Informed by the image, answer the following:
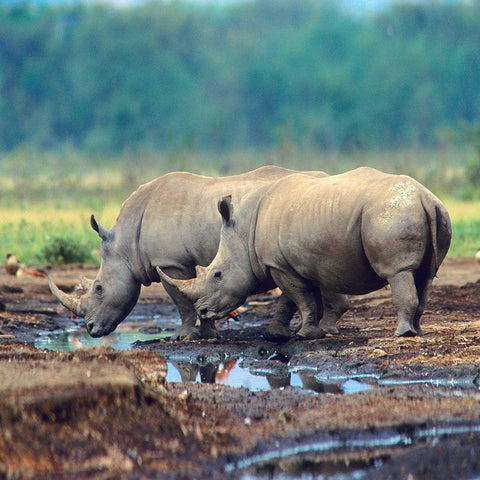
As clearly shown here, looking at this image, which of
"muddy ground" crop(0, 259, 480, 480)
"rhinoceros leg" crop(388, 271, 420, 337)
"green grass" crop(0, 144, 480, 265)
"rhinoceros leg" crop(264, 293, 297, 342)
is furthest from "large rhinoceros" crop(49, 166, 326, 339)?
"green grass" crop(0, 144, 480, 265)

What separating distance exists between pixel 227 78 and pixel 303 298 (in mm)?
47938

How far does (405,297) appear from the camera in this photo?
8188 millimetres

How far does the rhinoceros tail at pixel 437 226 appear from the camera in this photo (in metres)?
8.08

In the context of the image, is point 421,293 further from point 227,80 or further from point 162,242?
point 227,80

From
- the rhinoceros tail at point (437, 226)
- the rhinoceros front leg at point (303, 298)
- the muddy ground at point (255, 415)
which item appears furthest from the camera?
the rhinoceros front leg at point (303, 298)

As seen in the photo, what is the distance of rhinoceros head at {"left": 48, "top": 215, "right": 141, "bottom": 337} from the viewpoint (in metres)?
10.3

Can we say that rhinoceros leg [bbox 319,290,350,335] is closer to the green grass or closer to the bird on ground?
the bird on ground

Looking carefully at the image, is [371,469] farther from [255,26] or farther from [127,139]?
[255,26]

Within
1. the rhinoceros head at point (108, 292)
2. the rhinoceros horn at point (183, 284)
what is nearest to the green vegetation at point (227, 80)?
the rhinoceros head at point (108, 292)

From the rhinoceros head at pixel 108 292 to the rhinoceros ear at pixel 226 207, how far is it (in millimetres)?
1370

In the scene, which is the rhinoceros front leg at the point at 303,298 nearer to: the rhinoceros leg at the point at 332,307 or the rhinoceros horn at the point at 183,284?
the rhinoceros leg at the point at 332,307

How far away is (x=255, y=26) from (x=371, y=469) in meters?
61.5

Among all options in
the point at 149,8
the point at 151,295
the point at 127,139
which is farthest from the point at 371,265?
the point at 149,8

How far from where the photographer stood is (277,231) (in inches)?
358
